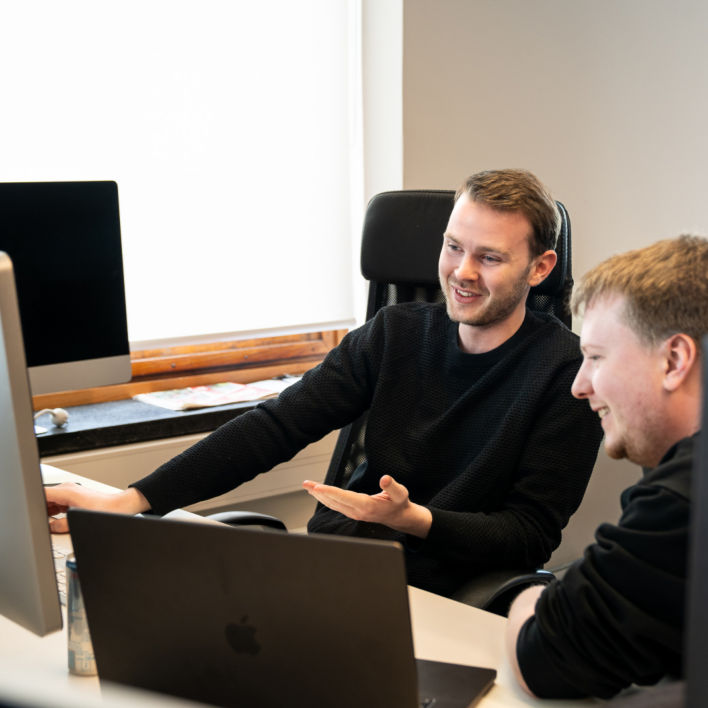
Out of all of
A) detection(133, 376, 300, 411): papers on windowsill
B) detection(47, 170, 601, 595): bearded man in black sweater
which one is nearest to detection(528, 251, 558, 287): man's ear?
detection(47, 170, 601, 595): bearded man in black sweater

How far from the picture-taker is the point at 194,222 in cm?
254

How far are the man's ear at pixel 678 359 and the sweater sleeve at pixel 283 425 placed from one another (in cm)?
93

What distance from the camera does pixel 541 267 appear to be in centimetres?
180

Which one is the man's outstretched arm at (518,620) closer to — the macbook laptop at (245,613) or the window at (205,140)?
the macbook laptop at (245,613)

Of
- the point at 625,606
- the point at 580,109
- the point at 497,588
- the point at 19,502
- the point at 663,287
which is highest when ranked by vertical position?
the point at 580,109

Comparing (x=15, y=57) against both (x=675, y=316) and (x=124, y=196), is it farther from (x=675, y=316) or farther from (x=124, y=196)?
(x=675, y=316)

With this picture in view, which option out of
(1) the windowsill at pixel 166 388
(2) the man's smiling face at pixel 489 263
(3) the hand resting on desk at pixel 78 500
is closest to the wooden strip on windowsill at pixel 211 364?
(1) the windowsill at pixel 166 388

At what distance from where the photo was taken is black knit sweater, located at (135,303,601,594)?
1.59 metres

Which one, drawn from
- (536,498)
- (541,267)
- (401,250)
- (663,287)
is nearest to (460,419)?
(536,498)

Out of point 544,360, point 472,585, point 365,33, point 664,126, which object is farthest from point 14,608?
point 664,126

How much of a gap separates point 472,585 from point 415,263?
80 centimetres

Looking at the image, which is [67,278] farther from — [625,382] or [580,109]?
[580,109]

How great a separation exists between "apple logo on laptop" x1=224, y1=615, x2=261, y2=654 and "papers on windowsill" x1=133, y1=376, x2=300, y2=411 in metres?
1.67

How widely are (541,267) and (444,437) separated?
39cm
